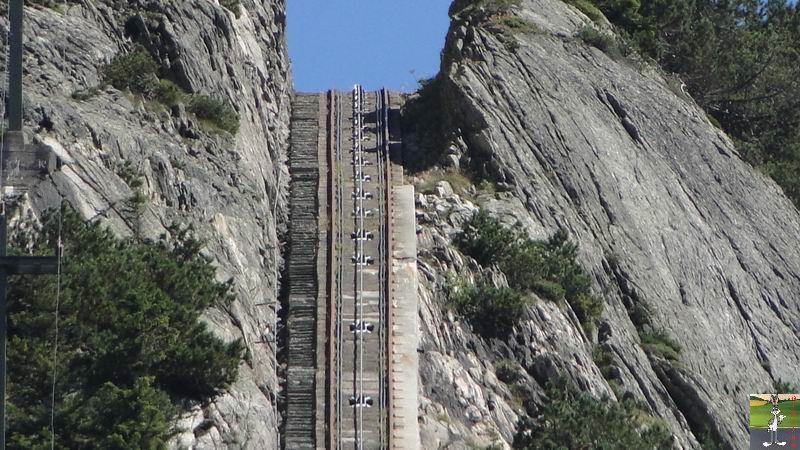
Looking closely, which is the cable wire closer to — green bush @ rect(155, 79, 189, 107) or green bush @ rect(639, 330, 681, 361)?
green bush @ rect(155, 79, 189, 107)

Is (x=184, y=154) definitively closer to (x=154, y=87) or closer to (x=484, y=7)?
(x=154, y=87)

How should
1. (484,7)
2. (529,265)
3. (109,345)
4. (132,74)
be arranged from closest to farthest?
(109,345), (132,74), (529,265), (484,7)

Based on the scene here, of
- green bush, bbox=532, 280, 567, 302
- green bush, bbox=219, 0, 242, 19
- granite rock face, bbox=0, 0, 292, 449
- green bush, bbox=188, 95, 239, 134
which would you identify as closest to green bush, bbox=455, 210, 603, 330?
green bush, bbox=532, 280, 567, 302

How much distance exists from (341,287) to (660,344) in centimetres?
814

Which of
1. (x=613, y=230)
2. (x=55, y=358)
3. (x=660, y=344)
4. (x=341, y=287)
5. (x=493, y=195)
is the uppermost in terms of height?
(x=493, y=195)

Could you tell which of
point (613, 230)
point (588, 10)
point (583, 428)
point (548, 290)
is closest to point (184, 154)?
point (548, 290)

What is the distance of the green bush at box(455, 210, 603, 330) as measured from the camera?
58.0 metres

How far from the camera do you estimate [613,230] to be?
206 feet

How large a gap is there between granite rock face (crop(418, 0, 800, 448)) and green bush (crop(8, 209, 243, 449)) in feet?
23.3

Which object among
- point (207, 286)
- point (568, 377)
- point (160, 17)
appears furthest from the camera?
point (160, 17)

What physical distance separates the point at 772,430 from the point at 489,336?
12530mm

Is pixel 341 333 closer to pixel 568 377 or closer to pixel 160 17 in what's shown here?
pixel 568 377

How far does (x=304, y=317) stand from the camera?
55.4 m

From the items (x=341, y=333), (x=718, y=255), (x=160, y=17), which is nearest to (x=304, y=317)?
(x=341, y=333)
